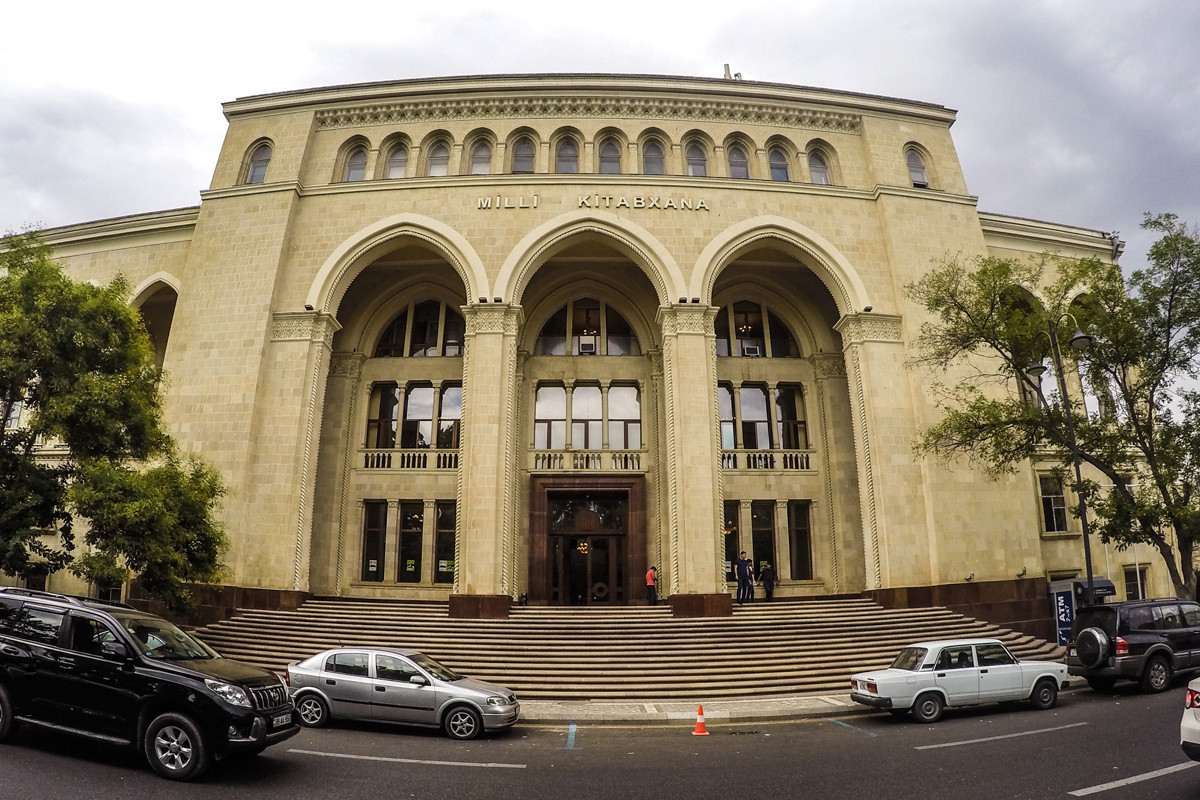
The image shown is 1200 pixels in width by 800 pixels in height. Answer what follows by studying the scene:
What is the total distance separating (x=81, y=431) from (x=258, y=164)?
13.9 metres

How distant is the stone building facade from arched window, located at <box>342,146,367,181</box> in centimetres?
11

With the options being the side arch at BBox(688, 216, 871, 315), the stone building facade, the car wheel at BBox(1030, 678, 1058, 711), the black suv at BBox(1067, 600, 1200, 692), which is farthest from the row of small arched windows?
the car wheel at BBox(1030, 678, 1058, 711)

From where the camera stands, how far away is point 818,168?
936 inches

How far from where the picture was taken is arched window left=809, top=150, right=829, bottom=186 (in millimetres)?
23594

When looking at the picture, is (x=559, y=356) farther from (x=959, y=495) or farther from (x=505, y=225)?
(x=959, y=495)

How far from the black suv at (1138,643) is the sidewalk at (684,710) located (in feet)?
15.1

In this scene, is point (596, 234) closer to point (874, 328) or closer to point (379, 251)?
point (379, 251)

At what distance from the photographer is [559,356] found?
79.9 ft

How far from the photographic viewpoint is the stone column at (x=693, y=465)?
707 inches

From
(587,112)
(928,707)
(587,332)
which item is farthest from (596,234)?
(928,707)

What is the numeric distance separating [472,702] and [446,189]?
56.1 feet

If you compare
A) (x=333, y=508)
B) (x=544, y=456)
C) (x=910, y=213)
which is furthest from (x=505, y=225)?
(x=910, y=213)

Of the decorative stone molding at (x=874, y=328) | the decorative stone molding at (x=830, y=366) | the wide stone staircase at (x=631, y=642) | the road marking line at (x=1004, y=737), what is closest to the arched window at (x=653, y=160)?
the decorative stone molding at (x=874, y=328)

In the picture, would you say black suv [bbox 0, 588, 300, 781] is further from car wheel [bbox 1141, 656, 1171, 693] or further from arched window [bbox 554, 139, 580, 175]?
arched window [bbox 554, 139, 580, 175]
